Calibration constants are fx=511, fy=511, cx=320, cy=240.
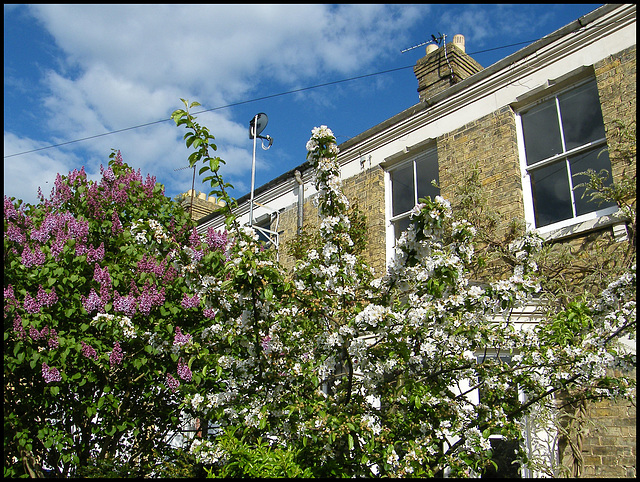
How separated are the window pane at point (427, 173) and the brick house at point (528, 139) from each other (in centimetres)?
2

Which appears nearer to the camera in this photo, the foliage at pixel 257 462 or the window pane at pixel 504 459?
the foliage at pixel 257 462

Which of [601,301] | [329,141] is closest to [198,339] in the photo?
[329,141]

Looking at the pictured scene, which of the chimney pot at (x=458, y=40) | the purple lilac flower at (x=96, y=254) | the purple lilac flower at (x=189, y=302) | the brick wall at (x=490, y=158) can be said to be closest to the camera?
the purple lilac flower at (x=189, y=302)

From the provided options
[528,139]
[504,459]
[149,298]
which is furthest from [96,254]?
[528,139]

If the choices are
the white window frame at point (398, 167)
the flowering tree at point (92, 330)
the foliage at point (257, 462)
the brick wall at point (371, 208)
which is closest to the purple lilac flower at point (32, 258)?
the flowering tree at point (92, 330)

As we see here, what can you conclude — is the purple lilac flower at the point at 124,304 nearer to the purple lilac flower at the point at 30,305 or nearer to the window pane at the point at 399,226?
the purple lilac flower at the point at 30,305

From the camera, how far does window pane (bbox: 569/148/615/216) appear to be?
638cm

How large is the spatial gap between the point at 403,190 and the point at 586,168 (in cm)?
311

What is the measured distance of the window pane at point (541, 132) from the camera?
707cm

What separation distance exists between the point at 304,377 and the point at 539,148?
16.3 feet

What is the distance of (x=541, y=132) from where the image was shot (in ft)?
23.7

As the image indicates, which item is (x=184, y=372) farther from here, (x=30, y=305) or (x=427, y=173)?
(x=427, y=173)

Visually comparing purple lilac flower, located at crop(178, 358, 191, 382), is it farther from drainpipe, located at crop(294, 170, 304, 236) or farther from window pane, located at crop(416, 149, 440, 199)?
drainpipe, located at crop(294, 170, 304, 236)

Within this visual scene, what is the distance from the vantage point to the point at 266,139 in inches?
447
